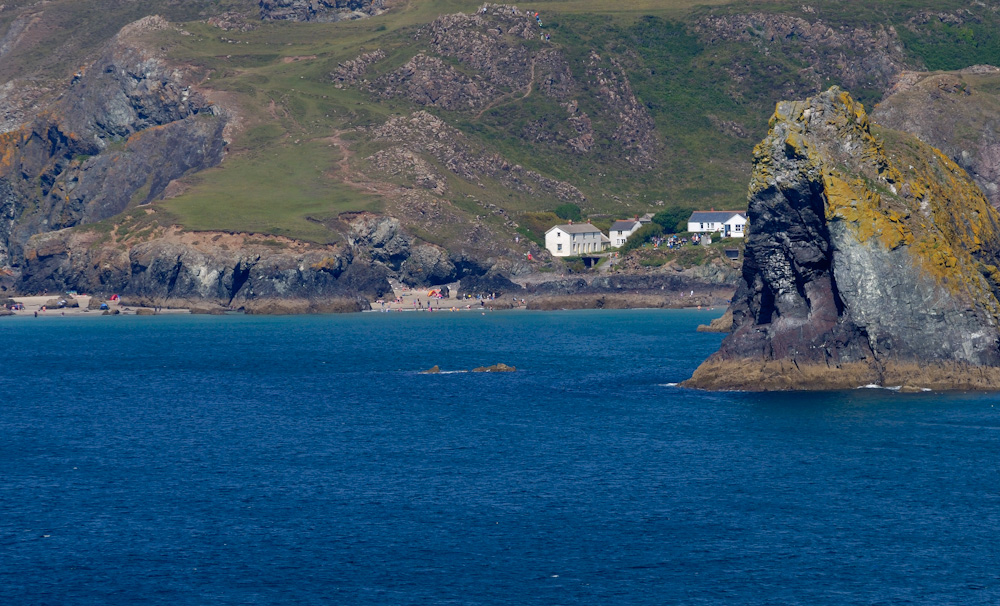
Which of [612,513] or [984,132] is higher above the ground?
[984,132]

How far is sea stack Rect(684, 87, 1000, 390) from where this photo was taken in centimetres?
6994

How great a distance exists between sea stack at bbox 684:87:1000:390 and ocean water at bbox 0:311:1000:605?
100 inches

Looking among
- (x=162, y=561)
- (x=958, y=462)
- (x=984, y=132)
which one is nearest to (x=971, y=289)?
(x=958, y=462)

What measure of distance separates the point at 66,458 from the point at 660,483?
99.4ft

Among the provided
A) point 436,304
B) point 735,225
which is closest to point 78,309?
point 436,304

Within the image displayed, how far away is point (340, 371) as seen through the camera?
98875 millimetres

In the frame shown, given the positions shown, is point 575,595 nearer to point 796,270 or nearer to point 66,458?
point 66,458

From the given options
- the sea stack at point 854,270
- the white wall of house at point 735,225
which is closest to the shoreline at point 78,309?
the white wall of house at point 735,225

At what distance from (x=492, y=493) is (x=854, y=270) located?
1241 inches

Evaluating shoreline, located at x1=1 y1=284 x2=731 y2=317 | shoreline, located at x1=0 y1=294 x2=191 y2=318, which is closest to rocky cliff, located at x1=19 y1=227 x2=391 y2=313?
shoreline, located at x1=1 y1=284 x2=731 y2=317

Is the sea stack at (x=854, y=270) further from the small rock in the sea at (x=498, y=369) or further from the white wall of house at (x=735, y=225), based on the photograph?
the white wall of house at (x=735, y=225)

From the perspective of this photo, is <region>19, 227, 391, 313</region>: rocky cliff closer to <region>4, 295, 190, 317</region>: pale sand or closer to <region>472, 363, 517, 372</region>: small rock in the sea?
<region>4, 295, 190, 317</region>: pale sand

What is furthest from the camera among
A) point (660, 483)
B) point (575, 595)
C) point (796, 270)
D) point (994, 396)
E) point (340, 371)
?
point (340, 371)

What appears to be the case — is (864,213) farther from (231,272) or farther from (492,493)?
(231,272)
